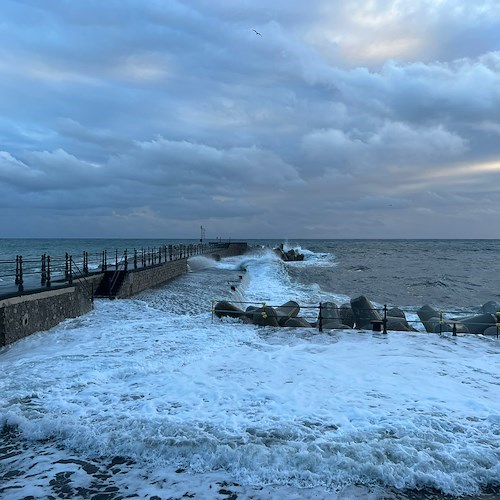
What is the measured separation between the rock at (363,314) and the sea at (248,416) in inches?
66.6

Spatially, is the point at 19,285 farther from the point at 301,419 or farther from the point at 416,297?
the point at 416,297

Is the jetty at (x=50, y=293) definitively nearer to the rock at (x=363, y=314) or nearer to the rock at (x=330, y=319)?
the rock at (x=330, y=319)

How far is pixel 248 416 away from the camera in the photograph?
605 centimetres

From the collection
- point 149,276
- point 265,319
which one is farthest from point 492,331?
point 149,276

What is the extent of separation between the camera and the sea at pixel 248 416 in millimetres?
4539

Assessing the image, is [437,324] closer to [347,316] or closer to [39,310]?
[347,316]

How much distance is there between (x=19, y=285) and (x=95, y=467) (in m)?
8.79

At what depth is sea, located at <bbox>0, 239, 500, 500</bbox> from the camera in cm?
454

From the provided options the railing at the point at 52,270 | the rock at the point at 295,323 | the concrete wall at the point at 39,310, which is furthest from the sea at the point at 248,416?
the railing at the point at 52,270

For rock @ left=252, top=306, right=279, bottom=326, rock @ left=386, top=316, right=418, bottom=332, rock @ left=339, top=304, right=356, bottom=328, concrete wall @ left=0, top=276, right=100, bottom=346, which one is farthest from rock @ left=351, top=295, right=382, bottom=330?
concrete wall @ left=0, top=276, right=100, bottom=346

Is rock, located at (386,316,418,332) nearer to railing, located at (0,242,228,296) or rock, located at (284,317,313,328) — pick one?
rock, located at (284,317,313,328)

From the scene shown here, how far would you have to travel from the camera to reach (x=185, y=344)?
10.4 metres

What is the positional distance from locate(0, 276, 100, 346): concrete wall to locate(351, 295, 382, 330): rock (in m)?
8.91

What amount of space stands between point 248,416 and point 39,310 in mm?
7853
